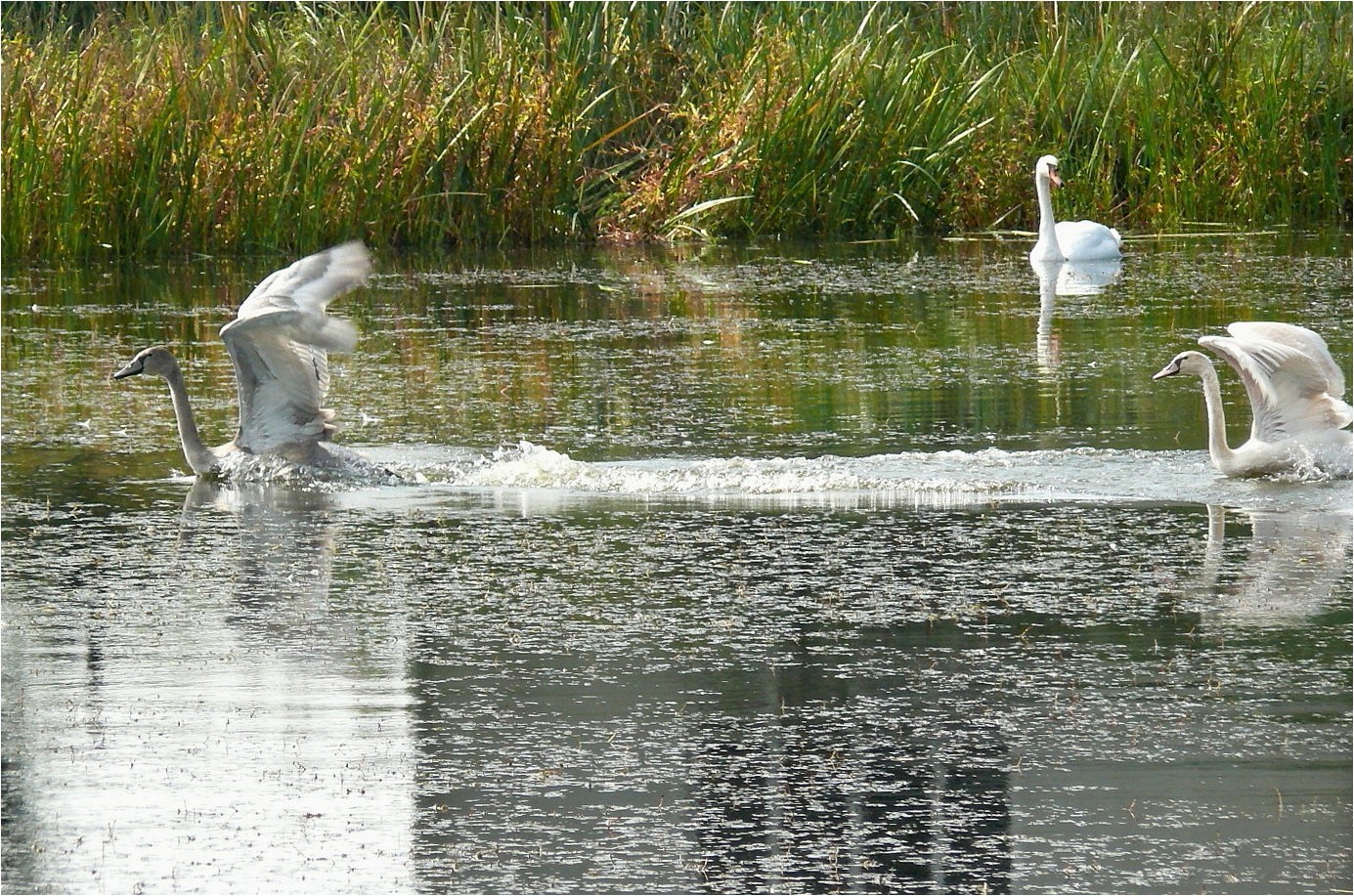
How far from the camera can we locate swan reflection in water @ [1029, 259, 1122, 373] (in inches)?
474

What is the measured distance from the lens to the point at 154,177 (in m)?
15.7

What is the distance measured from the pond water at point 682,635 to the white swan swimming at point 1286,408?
6.6 inches

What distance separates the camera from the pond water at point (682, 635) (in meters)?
4.29

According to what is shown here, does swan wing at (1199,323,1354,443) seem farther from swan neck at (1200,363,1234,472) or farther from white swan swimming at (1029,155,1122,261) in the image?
white swan swimming at (1029,155,1122,261)

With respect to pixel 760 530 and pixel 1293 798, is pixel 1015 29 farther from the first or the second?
pixel 1293 798

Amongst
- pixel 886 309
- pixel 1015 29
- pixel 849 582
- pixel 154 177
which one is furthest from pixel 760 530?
pixel 1015 29

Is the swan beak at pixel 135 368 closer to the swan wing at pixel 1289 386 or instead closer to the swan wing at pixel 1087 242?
the swan wing at pixel 1289 386

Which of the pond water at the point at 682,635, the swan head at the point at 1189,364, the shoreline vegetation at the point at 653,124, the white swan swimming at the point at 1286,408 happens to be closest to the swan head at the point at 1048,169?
the shoreline vegetation at the point at 653,124

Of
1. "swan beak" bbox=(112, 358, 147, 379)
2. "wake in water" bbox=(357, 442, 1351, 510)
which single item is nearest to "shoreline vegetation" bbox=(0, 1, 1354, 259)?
"swan beak" bbox=(112, 358, 147, 379)

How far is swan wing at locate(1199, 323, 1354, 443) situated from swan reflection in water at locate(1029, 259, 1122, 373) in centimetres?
320

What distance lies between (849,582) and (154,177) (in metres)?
10.4

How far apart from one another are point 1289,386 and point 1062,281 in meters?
6.33

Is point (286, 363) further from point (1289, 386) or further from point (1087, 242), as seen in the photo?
point (1087, 242)

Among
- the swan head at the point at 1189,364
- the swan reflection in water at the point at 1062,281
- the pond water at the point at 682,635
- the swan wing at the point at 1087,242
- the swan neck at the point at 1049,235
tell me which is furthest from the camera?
the swan neck at the point at 1049,235
